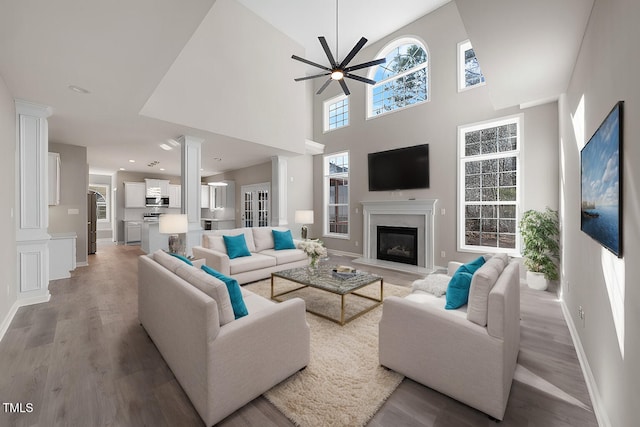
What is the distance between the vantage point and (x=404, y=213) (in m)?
5.70

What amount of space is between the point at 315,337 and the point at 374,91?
6055 millimetres

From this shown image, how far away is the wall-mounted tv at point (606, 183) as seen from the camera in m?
1.33

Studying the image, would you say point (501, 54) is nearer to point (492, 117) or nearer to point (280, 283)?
point (492, 117)

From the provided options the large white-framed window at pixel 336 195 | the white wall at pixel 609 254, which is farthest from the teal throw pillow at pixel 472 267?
the large white-framed window at pixel 336 195

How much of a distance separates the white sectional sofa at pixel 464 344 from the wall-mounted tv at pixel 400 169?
151 inches

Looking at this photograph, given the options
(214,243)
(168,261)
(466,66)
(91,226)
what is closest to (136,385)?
(168,261)

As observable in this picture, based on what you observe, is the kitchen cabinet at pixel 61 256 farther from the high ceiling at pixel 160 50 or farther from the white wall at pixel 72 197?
the high ceiling at pixel 160 50

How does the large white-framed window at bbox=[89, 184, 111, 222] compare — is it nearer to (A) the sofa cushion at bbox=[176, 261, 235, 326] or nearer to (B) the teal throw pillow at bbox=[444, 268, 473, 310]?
(A) the sofa cushion at bbox=[176, 261, 235, 326]

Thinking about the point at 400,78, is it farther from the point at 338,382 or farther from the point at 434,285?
the point at 338,382

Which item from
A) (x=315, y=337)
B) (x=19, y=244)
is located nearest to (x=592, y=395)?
(x=315, y=337)

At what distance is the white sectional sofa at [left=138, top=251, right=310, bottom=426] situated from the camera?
4.83 feet

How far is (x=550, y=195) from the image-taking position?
414cm

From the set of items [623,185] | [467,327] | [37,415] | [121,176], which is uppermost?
[121,176]

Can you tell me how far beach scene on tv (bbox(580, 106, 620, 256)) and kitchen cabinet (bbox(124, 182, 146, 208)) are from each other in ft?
34.9
